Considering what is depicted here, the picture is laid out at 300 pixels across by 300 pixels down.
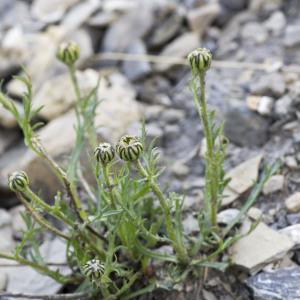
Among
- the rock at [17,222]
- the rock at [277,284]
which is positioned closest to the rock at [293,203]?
the rock at [277,284]

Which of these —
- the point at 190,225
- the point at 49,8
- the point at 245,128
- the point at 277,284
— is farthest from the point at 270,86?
the point at 49,8

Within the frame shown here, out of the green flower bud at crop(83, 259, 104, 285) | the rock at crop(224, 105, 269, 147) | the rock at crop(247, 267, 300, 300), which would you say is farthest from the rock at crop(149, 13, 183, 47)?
the green flower bud at crop(83, 259, 104, 285)

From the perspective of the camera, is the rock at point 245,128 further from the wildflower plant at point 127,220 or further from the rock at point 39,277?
the rock at point 39,277

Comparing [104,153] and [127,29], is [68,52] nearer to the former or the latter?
[104,153]

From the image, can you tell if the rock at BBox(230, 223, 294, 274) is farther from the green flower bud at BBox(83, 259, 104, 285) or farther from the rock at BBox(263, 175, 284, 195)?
the green flower bud at BBox(83, 259, 104, 285)

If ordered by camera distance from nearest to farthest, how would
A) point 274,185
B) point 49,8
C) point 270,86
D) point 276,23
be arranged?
point 274,185 → point 270,86 → point 276,23 → point 49,8

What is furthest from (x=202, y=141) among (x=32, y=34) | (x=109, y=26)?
(x=32, y=34)
